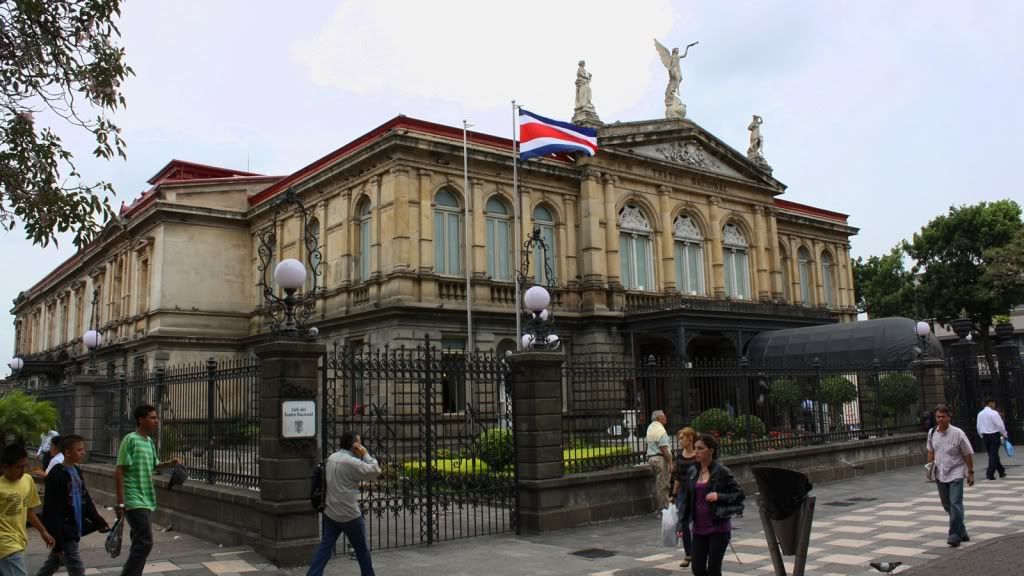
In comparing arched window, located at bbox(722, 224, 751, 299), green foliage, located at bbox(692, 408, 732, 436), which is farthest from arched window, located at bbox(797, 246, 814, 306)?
green foliage, located at bbox(692, 408, 732, 436)

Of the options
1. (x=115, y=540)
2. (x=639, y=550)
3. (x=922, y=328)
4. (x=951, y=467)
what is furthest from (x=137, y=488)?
(x=922, y=328)

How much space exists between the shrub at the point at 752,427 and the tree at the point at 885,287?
32.0 meters

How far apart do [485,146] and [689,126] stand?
9515 mm

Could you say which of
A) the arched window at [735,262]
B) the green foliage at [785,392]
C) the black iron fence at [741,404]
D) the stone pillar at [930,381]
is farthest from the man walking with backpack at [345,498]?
the arched window at [735,262]

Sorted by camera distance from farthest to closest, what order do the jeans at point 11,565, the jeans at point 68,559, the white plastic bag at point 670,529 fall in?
1. the white plastic bag at point 670,529
2. the jeans at point 68,559
3. the jeans at point 11,565

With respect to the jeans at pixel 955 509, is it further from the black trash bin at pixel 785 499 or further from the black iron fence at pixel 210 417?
the black iron fence at pixel 210 417

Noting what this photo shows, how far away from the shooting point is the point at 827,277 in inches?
1660

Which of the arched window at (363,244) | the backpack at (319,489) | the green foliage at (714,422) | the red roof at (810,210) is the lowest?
the backpack at (319,489)

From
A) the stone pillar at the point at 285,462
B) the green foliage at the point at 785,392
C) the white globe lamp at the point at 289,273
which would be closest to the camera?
the stone pillar at the point at 285,462

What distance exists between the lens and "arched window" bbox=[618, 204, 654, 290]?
103 feet

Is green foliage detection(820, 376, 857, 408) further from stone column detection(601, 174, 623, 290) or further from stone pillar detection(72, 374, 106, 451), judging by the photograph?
stone pillar detection(72, 374, 106, 451)

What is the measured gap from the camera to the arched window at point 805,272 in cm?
4053

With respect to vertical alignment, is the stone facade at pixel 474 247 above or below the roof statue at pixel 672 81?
below

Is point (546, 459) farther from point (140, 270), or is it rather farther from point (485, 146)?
point (140, 270)
